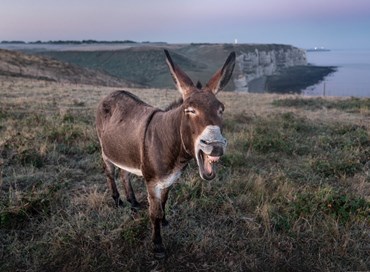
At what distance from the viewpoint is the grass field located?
4.29 meters

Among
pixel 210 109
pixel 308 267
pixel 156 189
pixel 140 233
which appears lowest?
pixel 308 267

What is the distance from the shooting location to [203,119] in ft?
10.7

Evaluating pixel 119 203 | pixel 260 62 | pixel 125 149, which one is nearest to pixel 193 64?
pixel 260 62

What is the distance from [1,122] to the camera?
9750 millimetres

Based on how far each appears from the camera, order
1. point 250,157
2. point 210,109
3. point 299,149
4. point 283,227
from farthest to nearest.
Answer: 1. point 299,149
2. point 250,157
3. point 283,227
4. point 210,109

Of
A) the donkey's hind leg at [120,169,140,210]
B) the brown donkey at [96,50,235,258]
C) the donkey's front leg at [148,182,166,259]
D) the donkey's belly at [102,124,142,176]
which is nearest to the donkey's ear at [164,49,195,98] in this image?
the brown donkey at [96,50,235,258]

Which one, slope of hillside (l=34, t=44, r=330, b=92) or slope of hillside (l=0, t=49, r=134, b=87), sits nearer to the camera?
slope of hillside (l=0, t=49, r=134, b=87)

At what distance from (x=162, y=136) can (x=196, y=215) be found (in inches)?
67.8

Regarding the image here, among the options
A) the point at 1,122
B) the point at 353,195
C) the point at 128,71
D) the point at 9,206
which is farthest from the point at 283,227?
the point at 128,71

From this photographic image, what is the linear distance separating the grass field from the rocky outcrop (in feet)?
235

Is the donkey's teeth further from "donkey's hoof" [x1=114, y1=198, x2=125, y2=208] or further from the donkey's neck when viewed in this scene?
"donkey's hoof" [x1=114, y1=198, x2=125, y2=208]

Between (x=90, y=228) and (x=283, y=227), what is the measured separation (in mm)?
2608

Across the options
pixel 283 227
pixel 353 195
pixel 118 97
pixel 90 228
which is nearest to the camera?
pixel 90 228

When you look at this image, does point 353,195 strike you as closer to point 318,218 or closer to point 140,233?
point 318,218
